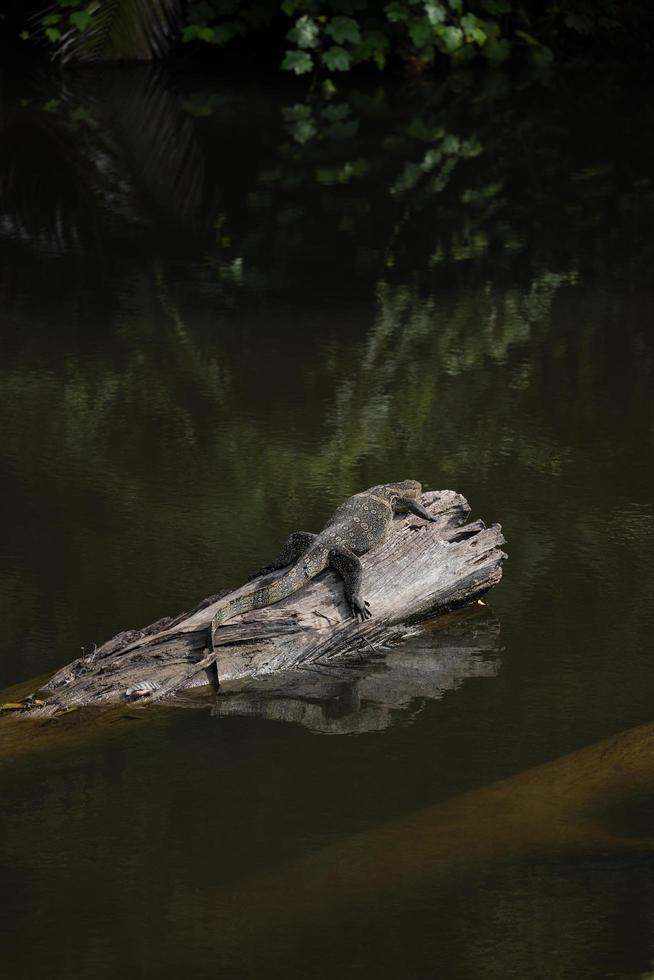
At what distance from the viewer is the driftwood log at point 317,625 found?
215 inches

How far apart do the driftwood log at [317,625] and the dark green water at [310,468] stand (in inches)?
8.2

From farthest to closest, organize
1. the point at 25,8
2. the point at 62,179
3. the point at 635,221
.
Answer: the point at 25,8 → the point at 62,179 → the point at 635,221

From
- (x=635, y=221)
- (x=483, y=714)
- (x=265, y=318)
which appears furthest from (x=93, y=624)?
(x=635, y=221)

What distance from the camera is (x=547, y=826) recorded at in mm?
4746

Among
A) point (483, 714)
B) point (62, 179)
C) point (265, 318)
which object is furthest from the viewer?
point (62, 179)

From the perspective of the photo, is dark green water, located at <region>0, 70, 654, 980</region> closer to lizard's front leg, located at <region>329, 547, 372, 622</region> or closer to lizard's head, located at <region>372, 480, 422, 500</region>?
lizard's front leg, located at <region>329, 547, 372, 622</region>

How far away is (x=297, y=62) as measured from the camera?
59.0 feet

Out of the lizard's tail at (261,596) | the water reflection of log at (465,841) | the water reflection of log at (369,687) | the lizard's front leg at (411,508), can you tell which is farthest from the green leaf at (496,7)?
the water reflection of log at (465,841)

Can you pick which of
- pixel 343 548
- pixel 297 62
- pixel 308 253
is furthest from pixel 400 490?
pixel 297 62

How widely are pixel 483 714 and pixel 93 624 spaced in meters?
1.70

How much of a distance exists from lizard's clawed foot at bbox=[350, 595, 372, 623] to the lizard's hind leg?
385 mm

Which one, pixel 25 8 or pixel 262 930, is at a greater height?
pixel 25 8

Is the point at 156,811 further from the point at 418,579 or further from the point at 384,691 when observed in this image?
the point at 418,579

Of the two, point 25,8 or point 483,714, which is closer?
point 483,714
